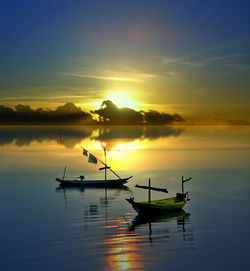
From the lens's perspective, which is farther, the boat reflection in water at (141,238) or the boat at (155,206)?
the boat at (155,206)

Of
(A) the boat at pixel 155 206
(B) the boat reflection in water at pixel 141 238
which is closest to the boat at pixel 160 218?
(B) the boat reflection in water at pixel 141 238

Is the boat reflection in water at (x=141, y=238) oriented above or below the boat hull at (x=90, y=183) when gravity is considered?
below

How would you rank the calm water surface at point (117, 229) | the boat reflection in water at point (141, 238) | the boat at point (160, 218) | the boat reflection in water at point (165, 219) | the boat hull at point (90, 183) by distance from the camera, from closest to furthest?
the boat reflection in water at point (141, 238), the calm water surface at point (117, 229), the boat reflection in water at point (165, 219), the boat at point (160, 218), the boat hull at point (90, 183)

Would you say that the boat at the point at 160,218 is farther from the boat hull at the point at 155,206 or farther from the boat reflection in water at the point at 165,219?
the boat hull at the point at 155,206

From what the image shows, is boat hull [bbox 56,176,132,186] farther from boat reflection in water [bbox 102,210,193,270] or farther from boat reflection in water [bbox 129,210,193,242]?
boat reflection in water [bbox 102,210,193,270]

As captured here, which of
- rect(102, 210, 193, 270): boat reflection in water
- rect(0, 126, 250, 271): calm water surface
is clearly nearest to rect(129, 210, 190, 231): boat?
rect(102, 210, 193, 270): boat reflection in water

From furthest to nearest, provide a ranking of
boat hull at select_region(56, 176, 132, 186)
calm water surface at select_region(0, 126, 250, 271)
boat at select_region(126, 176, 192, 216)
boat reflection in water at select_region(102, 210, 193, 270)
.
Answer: boat hull at select_region(56, 176, 132, 186), boat at select_region(126, 176, 192, 216), calm water surface at select_region(0, 126, 250, 271), boat reflection in water at select_region(102, 210, 193, 270)

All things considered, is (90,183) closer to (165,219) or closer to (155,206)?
(155,206)

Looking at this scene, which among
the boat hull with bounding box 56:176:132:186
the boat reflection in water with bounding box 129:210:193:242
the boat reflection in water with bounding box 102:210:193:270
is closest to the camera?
the boat reflection in water with bounding box 102:210:193:270

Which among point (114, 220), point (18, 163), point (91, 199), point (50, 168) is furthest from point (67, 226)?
point (18, 163)

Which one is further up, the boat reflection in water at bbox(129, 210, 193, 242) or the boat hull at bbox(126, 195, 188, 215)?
the boat hull at bbox(126, 195, 188, 215)

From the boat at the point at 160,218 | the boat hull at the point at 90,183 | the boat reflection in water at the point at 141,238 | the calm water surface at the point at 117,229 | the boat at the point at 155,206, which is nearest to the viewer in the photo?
the boat reflection in water at the point at 141,238

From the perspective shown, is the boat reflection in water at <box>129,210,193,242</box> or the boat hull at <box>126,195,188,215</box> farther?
the boat hull at <box>126,195,188,215</box>

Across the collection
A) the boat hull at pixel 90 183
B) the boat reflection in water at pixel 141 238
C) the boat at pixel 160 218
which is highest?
the boat hull at pixel 90 183
